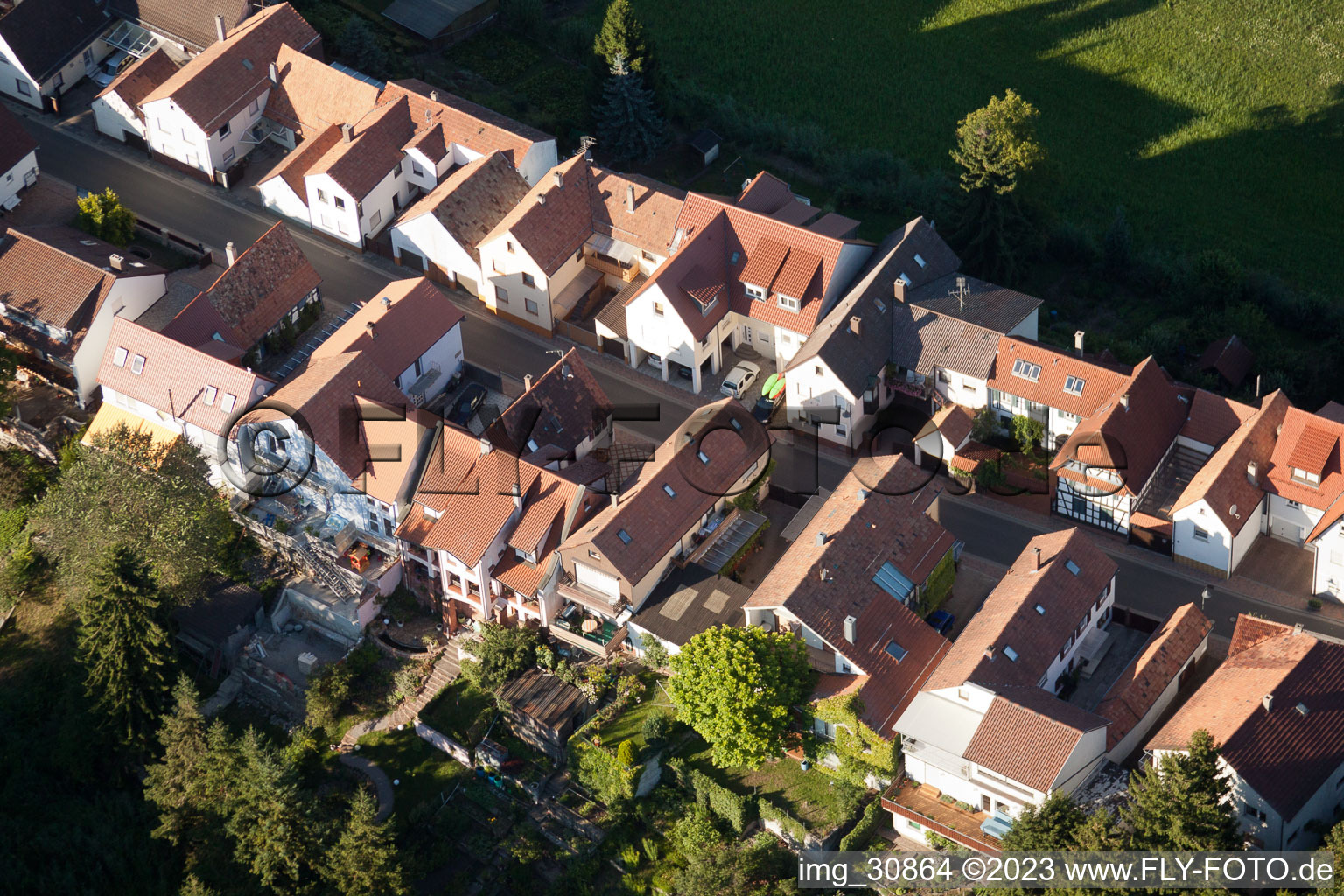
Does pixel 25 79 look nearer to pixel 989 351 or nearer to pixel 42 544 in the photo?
pixel 42 544

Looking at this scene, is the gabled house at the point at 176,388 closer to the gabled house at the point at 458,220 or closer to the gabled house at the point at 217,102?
the gabled house at the point at 458,220

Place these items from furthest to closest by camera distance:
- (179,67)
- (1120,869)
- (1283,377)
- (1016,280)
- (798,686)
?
(179,67)
(1016,280)
(1283,377)
(798,686)
(1120,869)

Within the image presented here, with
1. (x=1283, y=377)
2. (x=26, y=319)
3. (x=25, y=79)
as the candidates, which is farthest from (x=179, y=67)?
(x=1283, y=377)

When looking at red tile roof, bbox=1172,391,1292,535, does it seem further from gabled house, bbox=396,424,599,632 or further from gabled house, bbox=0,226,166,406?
gabled house, bbox=0,226,166,406

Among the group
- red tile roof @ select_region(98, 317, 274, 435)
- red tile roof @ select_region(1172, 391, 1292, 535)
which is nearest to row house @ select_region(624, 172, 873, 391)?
red tile roof @ select_region(98, 317, 274, 435)

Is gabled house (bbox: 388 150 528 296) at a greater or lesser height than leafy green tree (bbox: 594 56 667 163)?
lesser

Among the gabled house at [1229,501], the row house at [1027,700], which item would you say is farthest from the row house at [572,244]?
the gabled house at [1229,501]

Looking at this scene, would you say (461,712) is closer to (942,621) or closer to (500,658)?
(500,658)
